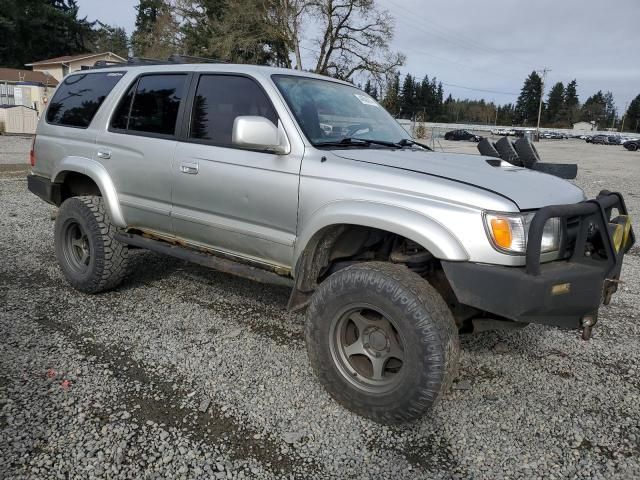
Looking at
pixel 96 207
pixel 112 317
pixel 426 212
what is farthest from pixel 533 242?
pixel 96 207

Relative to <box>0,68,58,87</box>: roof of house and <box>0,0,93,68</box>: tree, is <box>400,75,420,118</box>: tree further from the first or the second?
<box>0,68,58,87</box>: roof of house

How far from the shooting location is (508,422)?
116 inches

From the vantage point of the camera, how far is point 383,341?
A: 9.68 feet

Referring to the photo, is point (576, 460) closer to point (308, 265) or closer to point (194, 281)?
point (308, 265)

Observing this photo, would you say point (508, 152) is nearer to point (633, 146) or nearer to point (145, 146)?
point (145, 146)

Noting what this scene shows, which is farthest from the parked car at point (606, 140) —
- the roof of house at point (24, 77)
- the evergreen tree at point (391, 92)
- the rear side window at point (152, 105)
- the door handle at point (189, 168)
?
the door handle at point (189, 168)

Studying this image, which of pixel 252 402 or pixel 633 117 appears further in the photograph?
pixel 633 117

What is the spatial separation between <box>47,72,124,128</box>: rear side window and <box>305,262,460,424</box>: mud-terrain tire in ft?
9.65

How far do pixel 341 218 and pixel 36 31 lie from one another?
66726 millimetres

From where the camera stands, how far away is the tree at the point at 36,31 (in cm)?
5418

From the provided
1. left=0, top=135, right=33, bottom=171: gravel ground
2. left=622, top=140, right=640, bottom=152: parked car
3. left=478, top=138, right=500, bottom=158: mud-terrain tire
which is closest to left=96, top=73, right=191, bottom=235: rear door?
left=478, top=138, right=500, bottom=158: mud-terrain tire

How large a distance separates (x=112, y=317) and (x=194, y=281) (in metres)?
1.07

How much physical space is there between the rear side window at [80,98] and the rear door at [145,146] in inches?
12.9

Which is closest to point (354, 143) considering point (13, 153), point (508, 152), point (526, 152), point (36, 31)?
point (508, 152)
